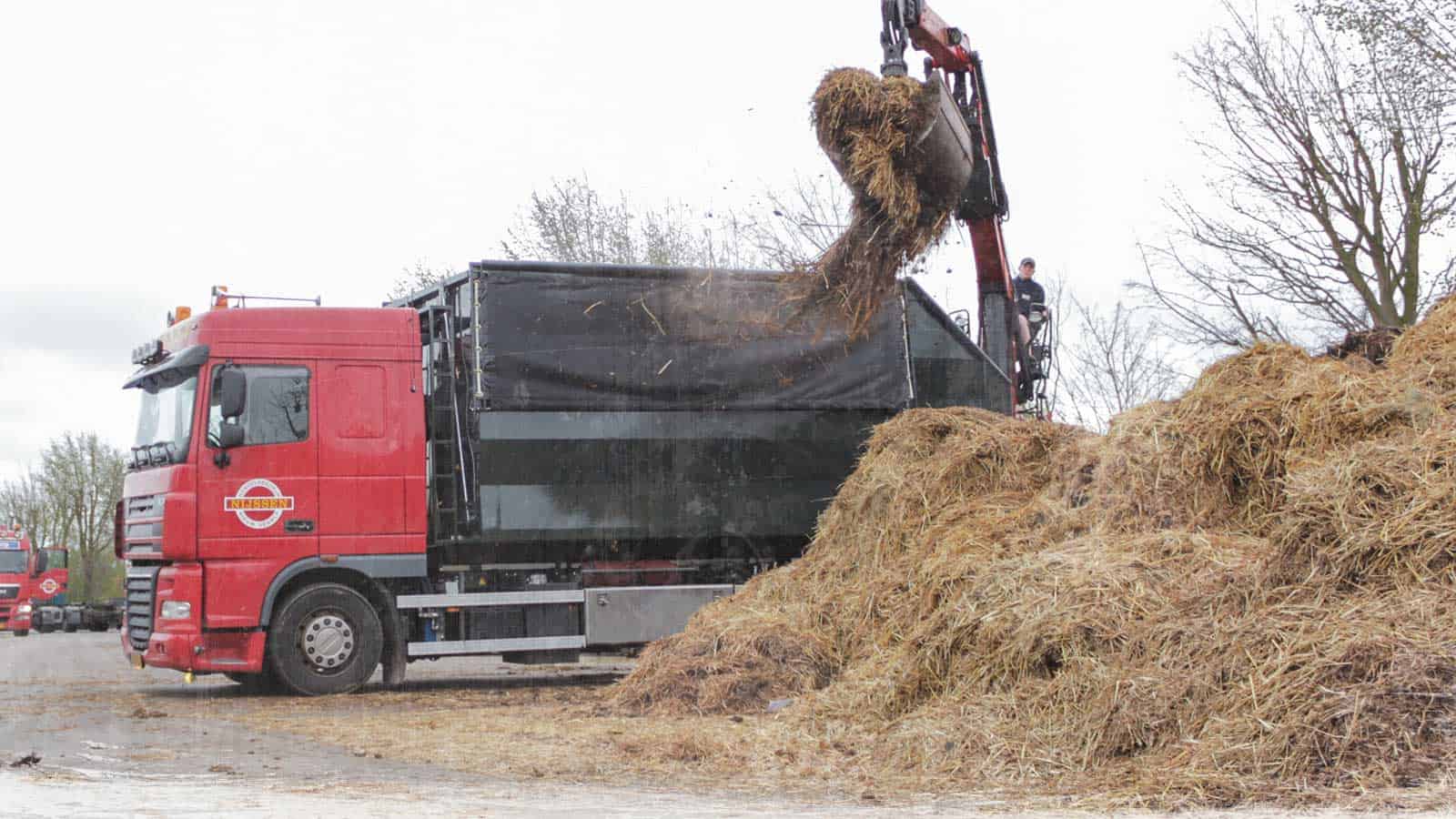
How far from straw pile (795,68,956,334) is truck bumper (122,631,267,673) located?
5826mm

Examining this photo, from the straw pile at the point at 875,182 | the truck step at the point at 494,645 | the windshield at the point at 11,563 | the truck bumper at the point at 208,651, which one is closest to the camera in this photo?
the straw pile at the point at 875,182

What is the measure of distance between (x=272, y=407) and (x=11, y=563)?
30.6 meters

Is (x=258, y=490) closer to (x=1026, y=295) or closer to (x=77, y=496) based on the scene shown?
(x=1026, y=295)

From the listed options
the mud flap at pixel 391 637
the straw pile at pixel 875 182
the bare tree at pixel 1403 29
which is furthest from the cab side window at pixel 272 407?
the bare tree at pixel 1403 29

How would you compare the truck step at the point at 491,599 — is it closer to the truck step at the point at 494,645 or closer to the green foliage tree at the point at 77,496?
the truck step at the point at 494,645

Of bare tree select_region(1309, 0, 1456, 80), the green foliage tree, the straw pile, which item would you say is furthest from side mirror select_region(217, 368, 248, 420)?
the green foliage tree

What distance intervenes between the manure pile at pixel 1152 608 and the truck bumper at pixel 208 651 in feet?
11.4

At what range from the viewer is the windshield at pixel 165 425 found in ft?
40.7

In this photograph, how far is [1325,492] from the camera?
295 inches

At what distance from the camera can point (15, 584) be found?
38.6 metres

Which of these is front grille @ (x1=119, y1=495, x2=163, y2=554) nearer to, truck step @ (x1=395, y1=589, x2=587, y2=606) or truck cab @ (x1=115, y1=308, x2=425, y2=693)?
truck cab @ (x1=115, y1=308, x2=425, y2=693)

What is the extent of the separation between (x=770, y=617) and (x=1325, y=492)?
15.3 feet

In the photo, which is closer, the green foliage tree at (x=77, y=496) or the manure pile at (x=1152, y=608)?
the manure pile at (x=1152, y=608)

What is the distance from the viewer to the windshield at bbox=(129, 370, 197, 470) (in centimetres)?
1241
